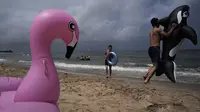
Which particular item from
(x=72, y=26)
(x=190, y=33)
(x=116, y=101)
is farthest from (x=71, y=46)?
(x=116, y=101)

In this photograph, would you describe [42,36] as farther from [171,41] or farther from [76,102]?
[76,102]

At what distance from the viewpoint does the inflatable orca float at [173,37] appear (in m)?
3.02

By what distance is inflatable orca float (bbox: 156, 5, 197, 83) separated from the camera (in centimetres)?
302

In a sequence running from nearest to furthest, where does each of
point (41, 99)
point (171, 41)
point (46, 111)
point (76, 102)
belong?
point (46, 111) → point (41, 99) → point (171, 41) → point (76, 102)

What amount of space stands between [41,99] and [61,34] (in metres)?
0.82

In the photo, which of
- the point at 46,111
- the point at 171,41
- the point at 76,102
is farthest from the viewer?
the point at 76,102

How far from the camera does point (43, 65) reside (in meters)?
2.61

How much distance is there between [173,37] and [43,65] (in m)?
1.91

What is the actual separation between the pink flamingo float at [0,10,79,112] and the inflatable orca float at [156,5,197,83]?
4.62 feet

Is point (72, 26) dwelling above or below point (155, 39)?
above

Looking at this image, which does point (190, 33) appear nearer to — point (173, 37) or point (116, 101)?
point (173, 37)

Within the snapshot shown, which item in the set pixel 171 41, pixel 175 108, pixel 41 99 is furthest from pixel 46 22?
pixel 175 108

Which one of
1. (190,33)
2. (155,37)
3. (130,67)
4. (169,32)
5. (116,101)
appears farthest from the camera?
(130,67)

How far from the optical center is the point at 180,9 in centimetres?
303
